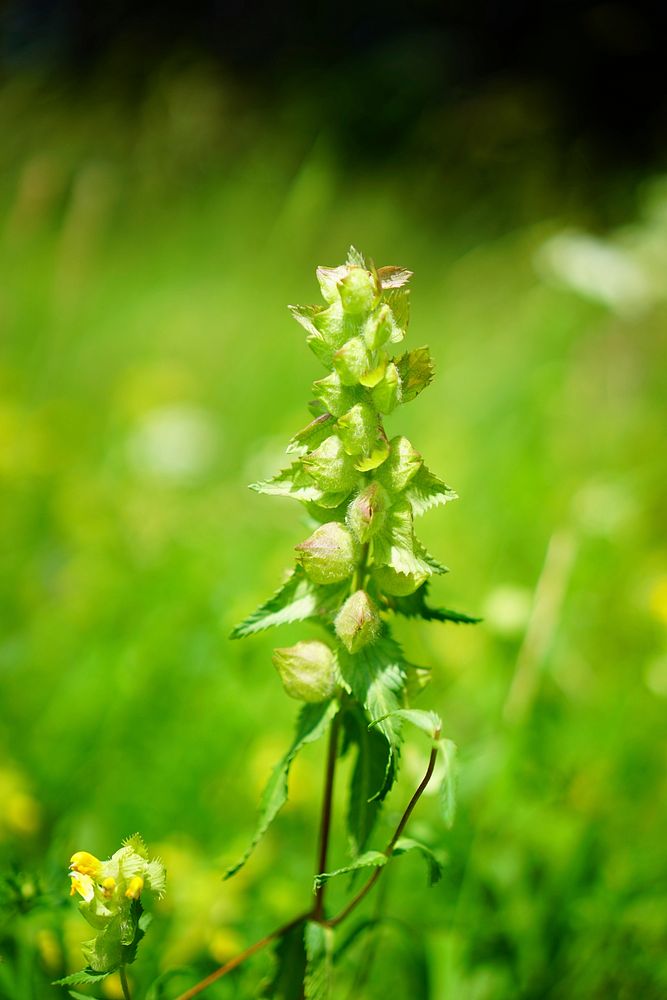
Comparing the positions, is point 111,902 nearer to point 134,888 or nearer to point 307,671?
point 134,888

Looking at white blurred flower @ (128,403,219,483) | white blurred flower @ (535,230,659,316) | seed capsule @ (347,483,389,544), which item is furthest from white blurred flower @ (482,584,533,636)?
white blurred flower @ (128,403,219,483)

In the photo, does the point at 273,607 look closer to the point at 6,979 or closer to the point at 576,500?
the point at 6,979

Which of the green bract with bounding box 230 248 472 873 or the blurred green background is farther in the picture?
the blurred green background

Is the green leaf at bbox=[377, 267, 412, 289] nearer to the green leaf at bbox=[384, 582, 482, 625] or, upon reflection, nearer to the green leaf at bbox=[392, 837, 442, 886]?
the green leaf at bbox=[384, 582, 482, 625]

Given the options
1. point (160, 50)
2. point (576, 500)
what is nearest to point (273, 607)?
point (576, 500)

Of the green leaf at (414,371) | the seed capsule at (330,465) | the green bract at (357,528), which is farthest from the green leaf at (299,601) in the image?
the green leaf at (414,371)

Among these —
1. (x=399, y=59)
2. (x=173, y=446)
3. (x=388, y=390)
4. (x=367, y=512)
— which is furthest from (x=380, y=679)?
(x=399, y=59)

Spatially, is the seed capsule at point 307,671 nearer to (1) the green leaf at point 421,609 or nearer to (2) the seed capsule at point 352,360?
(1) the green leaf at point 421,609
